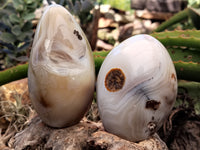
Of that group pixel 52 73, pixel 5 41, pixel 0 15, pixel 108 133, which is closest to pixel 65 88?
pixel 52 73

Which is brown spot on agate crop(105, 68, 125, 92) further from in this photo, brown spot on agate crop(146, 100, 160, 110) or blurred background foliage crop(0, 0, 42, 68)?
blurred background foliage crop(0, 0, 42, 68)

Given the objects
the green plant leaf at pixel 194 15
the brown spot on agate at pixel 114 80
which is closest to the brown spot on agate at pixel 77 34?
the brown spot on agate at pixel 114 80

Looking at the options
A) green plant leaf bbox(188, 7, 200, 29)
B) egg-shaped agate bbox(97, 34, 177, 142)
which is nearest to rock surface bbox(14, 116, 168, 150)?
egg-shaped agate bbox(97, 34, 177, 142)

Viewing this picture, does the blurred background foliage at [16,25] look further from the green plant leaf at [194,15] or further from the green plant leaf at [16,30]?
the green plant leaf at [194,15]

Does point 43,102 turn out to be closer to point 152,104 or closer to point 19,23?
point 152,104

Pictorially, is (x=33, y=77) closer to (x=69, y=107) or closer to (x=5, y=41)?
(x=69, y=107)

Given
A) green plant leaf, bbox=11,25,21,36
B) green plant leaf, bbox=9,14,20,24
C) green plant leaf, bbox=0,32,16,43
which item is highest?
green plant leaf, bbox=9,14,20,24

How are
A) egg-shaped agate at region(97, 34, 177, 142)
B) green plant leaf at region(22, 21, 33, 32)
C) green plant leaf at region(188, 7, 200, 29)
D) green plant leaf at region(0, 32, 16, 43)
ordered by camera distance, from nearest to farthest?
egg-shaped agate at region(97, 34, 177, 142) → green plant leaf at region(188, 7, 200, 29) → green plant leaf at region(0, 32, 16, 43) → green plant leaf at region(22, 21, 33, 32)
